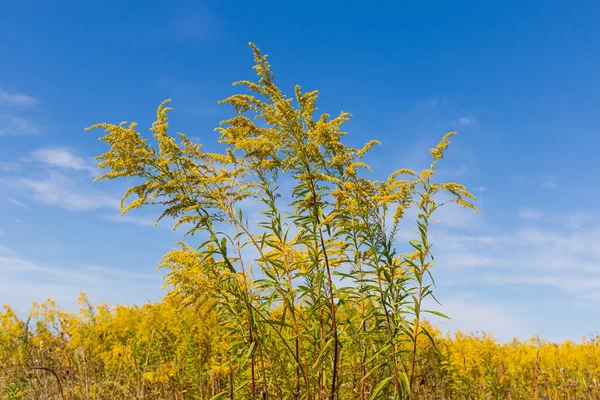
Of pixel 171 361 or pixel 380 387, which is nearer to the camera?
pixel 380 387

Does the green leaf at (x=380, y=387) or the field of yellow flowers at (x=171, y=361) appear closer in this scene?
the green leaf at (x=380, y=387)

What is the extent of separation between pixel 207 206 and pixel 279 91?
124 centimetres

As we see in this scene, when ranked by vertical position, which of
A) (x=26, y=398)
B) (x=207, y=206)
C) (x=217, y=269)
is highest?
(x=207, y=206)

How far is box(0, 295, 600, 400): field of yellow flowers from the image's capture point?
7.25 m

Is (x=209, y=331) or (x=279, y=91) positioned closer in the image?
(x=279, y=91)

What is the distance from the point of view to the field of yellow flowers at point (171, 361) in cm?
725

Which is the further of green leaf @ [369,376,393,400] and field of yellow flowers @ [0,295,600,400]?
field of yellow flowers @ [0,295,600,400]

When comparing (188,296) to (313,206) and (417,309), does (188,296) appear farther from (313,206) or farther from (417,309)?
(417,309)

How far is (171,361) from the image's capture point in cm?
786

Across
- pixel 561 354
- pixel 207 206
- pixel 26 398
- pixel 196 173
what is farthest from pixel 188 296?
pixel 561 354

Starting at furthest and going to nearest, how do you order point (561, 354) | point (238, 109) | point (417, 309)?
point (561, 354), point (238, 109), point (417, 309)

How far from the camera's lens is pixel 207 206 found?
4.56 metres

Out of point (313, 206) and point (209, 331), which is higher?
point (313, 206)

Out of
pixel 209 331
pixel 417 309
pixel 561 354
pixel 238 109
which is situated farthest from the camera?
pixel 561 354
